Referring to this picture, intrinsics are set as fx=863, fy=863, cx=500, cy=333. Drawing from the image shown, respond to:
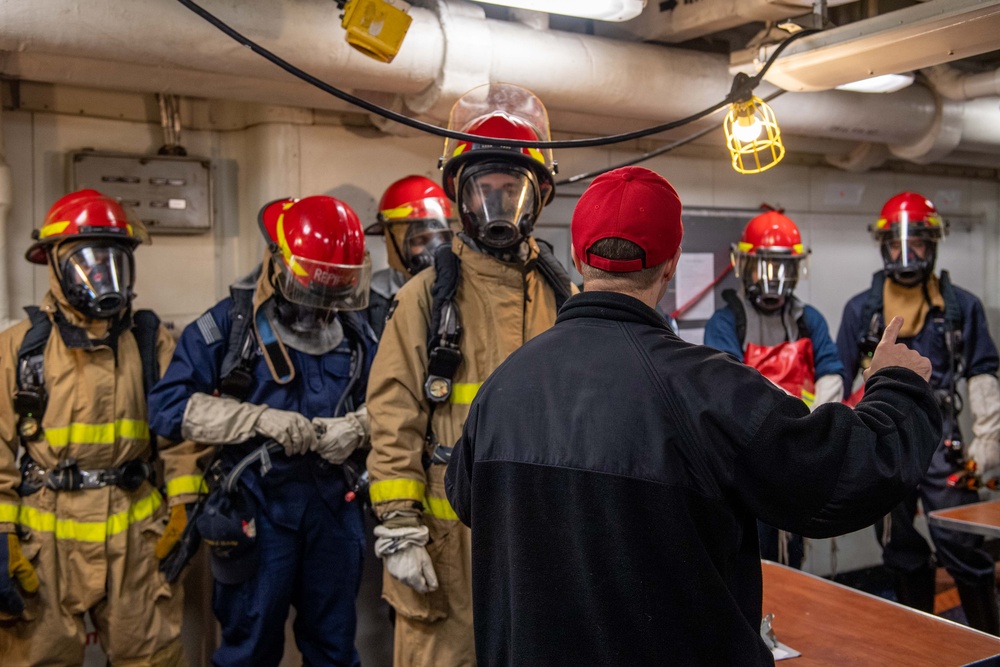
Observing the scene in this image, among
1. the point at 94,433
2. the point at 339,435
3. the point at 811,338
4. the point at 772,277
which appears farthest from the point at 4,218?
the point at 811,338

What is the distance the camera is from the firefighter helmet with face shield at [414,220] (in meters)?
4.03

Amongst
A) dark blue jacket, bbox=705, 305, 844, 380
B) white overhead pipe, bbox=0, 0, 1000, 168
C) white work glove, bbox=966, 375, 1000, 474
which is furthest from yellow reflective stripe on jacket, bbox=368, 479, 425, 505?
white work glove, bbox=966, 375, 1000, 474

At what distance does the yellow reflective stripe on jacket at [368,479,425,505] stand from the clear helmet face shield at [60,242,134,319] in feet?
4.24

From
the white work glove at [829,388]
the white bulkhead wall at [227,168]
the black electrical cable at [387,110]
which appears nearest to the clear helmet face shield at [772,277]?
the white work glove at [829,388]

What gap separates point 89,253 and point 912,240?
4.08 m

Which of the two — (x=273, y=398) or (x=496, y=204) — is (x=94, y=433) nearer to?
(x=273, y=398)

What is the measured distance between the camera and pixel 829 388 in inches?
169

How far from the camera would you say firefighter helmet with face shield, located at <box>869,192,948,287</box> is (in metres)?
4.72

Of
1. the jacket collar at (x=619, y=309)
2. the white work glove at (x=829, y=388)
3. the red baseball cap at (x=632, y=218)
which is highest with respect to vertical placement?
the red baseball cap at (x=632, y=218)

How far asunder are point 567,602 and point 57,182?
3111 millimetres

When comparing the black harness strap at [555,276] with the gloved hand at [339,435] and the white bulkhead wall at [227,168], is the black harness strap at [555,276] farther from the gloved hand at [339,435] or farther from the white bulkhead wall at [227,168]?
the white bulkhead wall at [227,168]

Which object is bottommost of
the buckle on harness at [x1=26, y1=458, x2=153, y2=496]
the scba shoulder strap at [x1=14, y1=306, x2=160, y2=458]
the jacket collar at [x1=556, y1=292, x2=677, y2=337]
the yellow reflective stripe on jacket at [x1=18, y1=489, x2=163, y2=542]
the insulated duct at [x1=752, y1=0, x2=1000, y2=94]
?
the yellow reflective stripe on jacket at [x1=18, y1=489, x2=163, y2=542]

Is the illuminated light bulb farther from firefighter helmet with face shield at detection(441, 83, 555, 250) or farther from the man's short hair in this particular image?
the man's short hair

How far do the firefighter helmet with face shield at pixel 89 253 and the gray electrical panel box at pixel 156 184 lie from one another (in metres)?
0.43
